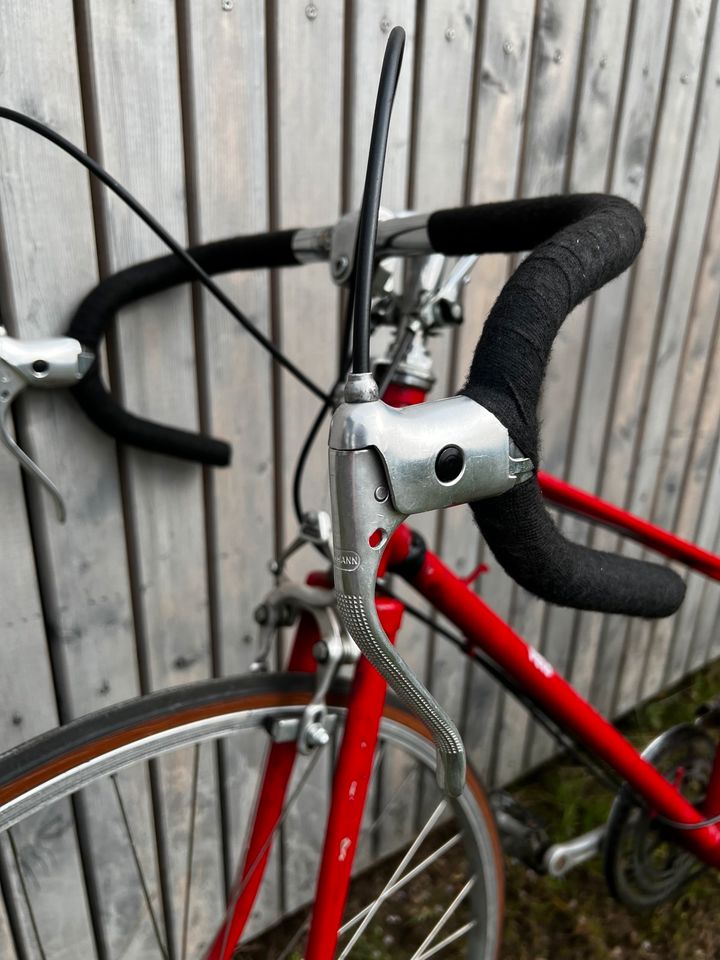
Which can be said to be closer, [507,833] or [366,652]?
[366,652]

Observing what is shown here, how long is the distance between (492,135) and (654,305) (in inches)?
22.4

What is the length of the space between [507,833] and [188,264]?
1006 mm

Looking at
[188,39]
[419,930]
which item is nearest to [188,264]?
[188,39]

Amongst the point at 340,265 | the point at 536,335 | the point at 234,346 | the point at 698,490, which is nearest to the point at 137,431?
the point at 234,346

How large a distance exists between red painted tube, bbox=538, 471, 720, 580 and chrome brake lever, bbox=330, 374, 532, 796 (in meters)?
0.44

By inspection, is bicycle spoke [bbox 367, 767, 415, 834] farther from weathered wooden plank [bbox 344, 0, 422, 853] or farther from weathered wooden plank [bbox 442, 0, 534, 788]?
weathered wooden plank [bbox 344, 0, 422, 853]

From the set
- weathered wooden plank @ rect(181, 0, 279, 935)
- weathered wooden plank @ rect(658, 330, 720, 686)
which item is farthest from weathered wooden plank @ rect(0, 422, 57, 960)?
weathered wooden plank @ rect(658, 330, 720, 686)

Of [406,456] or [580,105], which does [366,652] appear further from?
[580,105]

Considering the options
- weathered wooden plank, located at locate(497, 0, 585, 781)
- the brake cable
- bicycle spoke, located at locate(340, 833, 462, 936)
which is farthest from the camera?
weathered wooden plank, located at locate(497, 0, 585, 781)

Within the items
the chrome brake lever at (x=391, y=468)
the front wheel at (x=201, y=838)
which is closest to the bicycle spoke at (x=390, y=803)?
the front wheel at (x=201, y=838)

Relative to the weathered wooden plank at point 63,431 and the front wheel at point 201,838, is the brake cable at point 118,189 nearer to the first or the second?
the weathered wooden plank at point 63,431

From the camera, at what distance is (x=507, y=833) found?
1.22 m

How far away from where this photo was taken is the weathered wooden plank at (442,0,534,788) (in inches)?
43.6

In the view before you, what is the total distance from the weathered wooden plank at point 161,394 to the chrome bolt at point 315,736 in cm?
36
